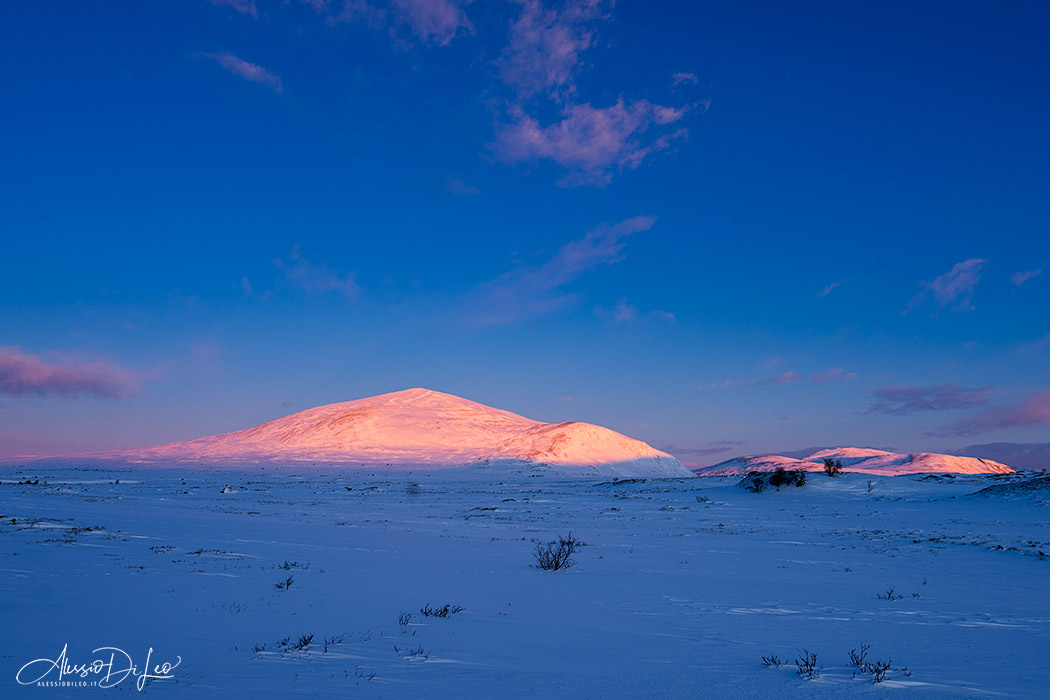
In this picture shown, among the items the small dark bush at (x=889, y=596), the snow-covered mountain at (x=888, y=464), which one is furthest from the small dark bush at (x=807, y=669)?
the snow-covered mountain at (x=888, y=464)

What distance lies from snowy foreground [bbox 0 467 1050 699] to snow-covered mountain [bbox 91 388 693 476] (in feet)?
287

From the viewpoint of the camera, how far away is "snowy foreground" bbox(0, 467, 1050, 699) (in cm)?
537

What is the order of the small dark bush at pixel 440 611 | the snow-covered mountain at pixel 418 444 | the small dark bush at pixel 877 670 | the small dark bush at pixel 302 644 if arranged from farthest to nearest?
the snow-covered mountain at pixel 418 444 → the small dark bush at pixel 440 611 → the small dark bush at pixel 302 644 → the small dark bush at pixel 877 670

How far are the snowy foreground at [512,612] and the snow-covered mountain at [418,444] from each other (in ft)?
287

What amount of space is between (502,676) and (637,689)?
4.16 ft

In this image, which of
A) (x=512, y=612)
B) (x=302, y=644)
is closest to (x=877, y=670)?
(x=512, y=612)

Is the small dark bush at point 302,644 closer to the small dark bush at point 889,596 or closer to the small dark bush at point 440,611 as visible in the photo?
the small dark bush at point 440,611

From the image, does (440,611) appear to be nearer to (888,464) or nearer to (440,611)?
(440,611)

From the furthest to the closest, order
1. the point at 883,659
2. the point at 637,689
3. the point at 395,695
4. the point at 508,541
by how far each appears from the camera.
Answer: the point at 508,541 → the point at 883,659 → the point at 637,689 → the point at 395,695

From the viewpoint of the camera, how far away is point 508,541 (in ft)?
61.7

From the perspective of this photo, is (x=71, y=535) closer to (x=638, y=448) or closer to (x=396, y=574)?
(x=396, y=574)

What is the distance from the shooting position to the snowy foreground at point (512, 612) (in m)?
5.37

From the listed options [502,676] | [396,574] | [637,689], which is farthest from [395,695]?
[396,574]

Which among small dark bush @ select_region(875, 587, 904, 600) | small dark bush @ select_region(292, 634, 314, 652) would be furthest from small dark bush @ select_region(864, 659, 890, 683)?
small dark bush @ select_region(292, 634, 314, 652)
